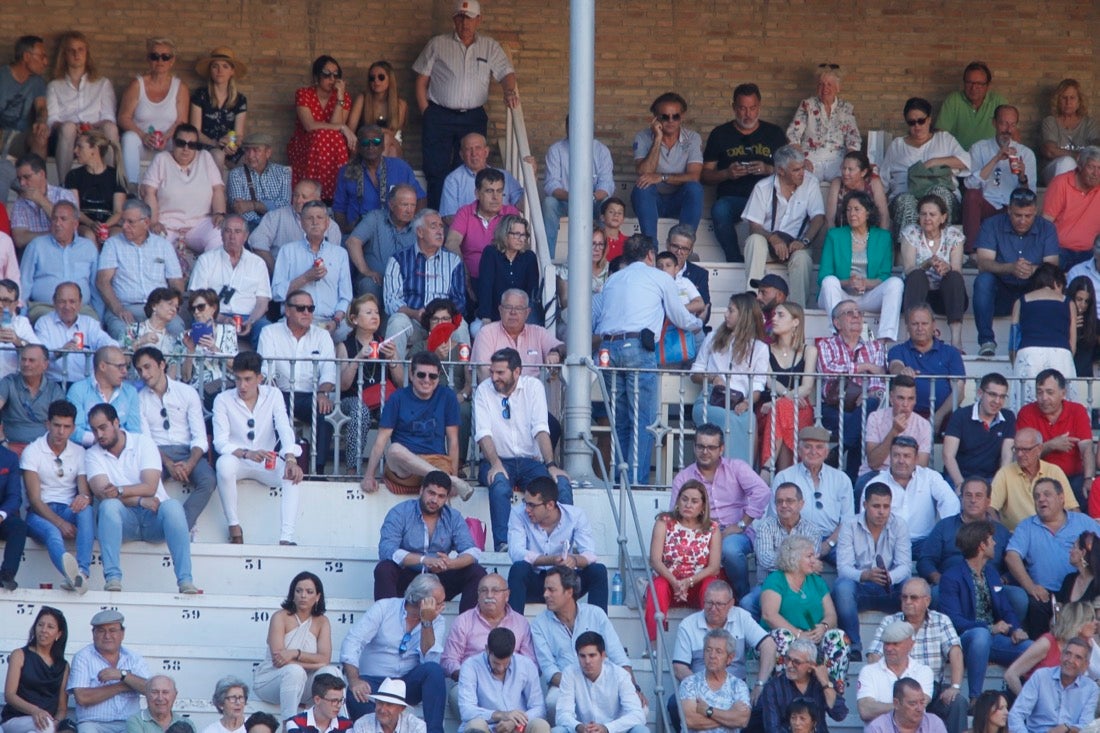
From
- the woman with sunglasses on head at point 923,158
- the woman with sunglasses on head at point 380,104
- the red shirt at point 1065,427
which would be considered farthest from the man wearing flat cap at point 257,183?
the red shirt at point 1065,427

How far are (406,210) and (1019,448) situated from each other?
4.52 meters

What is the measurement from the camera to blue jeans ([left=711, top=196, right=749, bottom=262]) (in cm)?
1525

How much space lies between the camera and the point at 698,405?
12688mm

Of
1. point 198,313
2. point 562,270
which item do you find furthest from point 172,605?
point 562,270

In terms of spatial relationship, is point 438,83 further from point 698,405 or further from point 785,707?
point 785,707

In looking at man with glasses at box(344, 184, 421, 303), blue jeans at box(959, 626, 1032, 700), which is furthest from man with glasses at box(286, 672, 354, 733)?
man with glasses at box(344, 184, 421, 303)

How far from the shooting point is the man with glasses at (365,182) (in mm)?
14758

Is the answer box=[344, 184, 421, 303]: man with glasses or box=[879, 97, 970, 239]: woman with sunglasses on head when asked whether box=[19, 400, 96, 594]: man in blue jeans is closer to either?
box=[344, 184, 421, 303]: man with glasses

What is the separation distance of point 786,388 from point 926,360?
37.7 inches

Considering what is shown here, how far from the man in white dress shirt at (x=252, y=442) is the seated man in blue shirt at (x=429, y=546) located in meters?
0.81

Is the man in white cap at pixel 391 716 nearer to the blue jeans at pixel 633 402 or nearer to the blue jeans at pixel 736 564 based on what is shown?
the blue jeans at pixel 736 564

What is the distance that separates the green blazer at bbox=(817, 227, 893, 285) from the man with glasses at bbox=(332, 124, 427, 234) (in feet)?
9.49

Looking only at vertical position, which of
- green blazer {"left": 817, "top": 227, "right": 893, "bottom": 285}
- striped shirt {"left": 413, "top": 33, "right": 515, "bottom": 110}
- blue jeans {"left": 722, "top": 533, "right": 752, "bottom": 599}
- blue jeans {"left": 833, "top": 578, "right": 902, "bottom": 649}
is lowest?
blue jeans {"left": 833, "top": 578, "right": 902, "bottom": 649}

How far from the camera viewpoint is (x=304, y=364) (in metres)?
12.6
